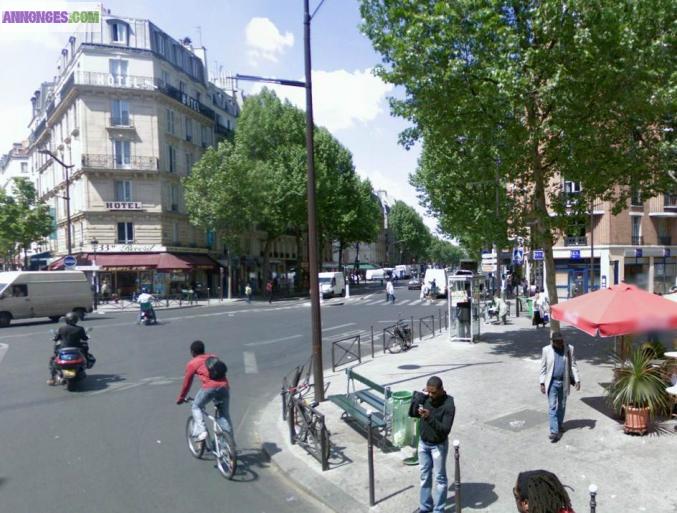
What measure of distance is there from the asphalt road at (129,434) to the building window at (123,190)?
2250 cm

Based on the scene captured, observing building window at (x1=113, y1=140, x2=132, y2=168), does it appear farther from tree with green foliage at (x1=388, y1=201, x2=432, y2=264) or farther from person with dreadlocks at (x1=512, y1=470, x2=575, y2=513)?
tree with green foliage at (x1=388, y1=201, x2=432, y2=264)

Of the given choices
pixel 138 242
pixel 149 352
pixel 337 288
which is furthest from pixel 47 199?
pixel 149 352

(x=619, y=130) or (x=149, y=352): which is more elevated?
(x=619, y=130)

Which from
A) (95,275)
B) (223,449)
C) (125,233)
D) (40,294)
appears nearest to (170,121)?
(125,233)

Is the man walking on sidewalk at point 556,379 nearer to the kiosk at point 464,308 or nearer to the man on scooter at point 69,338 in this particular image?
the kiosk at point 464,308

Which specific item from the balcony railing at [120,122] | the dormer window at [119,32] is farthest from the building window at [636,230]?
the dormer window at [119,32]

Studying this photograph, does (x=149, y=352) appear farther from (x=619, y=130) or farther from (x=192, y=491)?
(x=619, y=130)

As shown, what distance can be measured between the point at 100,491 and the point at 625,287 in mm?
7655

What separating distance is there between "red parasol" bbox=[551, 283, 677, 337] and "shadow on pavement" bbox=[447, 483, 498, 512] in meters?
2.92

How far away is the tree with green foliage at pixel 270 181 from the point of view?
119 ft

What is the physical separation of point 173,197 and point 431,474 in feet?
125

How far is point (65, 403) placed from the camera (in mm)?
9039

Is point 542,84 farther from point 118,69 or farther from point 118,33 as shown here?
point 118,33

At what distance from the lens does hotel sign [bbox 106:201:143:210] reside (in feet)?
119
